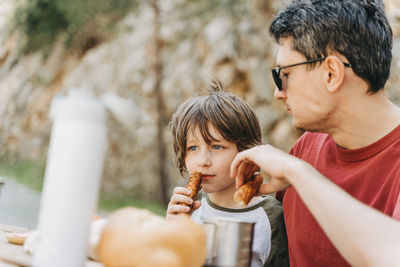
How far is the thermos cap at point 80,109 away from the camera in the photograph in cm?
100

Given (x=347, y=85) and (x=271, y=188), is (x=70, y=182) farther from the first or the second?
(x=347, y=85)

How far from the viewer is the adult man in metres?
1.82

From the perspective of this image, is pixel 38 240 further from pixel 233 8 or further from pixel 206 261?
pixel 233 8

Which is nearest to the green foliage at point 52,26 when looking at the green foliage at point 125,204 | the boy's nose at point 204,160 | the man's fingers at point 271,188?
the green foliage at point 125,204

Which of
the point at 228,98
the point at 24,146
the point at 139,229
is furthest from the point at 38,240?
the point at 24,146

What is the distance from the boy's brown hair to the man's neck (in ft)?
1.59

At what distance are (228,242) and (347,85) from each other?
3.59ft

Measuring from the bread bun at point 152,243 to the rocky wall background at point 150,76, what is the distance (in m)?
7.92

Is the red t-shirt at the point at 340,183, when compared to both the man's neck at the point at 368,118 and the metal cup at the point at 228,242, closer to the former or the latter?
the man's neck at the point at 368,118

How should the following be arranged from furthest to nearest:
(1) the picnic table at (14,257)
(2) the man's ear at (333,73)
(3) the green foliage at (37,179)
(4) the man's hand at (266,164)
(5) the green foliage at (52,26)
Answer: (5) the green foliage at (52,26) < (3) the green foliage at (37,179) < (2) the man's ear at (333,73) < (4) the man's hand at (266,164) < (1) the picnic table at (14,257)

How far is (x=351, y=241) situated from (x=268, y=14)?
410 inches

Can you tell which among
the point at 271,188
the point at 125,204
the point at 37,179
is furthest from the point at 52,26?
the point at 271,188

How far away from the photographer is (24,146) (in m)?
13.7

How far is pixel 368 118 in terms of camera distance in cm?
186
